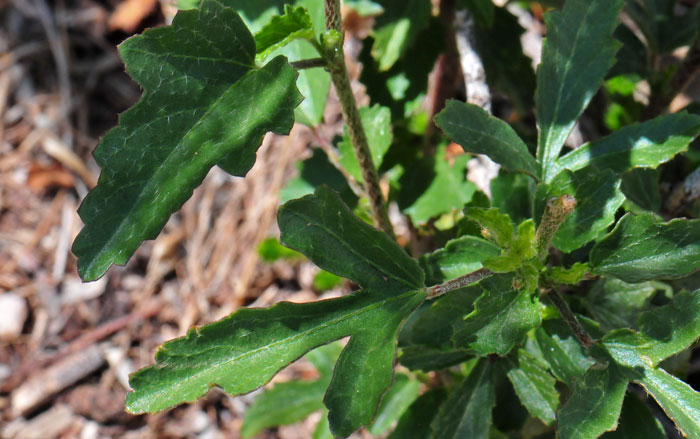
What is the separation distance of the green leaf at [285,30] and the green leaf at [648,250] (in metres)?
0.56

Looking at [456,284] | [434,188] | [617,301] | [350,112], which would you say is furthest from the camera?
[434,188]

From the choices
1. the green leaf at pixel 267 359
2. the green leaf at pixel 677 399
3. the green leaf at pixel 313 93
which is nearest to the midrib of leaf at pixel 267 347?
the green leaf at pixel 267 359

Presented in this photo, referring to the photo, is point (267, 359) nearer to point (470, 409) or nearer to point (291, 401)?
point (470, 409)

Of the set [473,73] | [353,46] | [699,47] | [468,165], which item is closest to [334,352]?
[468,165]

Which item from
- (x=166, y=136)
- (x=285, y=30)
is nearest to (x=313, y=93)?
(x=285, y=30)

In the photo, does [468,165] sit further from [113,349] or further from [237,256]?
[113,349]

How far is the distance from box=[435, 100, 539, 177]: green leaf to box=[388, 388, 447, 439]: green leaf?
58cm

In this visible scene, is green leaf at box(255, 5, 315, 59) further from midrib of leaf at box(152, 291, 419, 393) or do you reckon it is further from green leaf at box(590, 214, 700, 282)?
green leaf at box(590, 214, 700, 282)

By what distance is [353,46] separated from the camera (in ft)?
9.01

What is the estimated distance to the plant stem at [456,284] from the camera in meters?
1.11

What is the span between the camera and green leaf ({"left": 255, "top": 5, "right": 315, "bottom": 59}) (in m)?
1.05

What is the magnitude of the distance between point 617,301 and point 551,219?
1.40 feet

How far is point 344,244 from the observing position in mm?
1091

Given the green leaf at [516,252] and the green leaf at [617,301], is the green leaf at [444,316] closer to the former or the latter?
the green leaf at [516,252]
